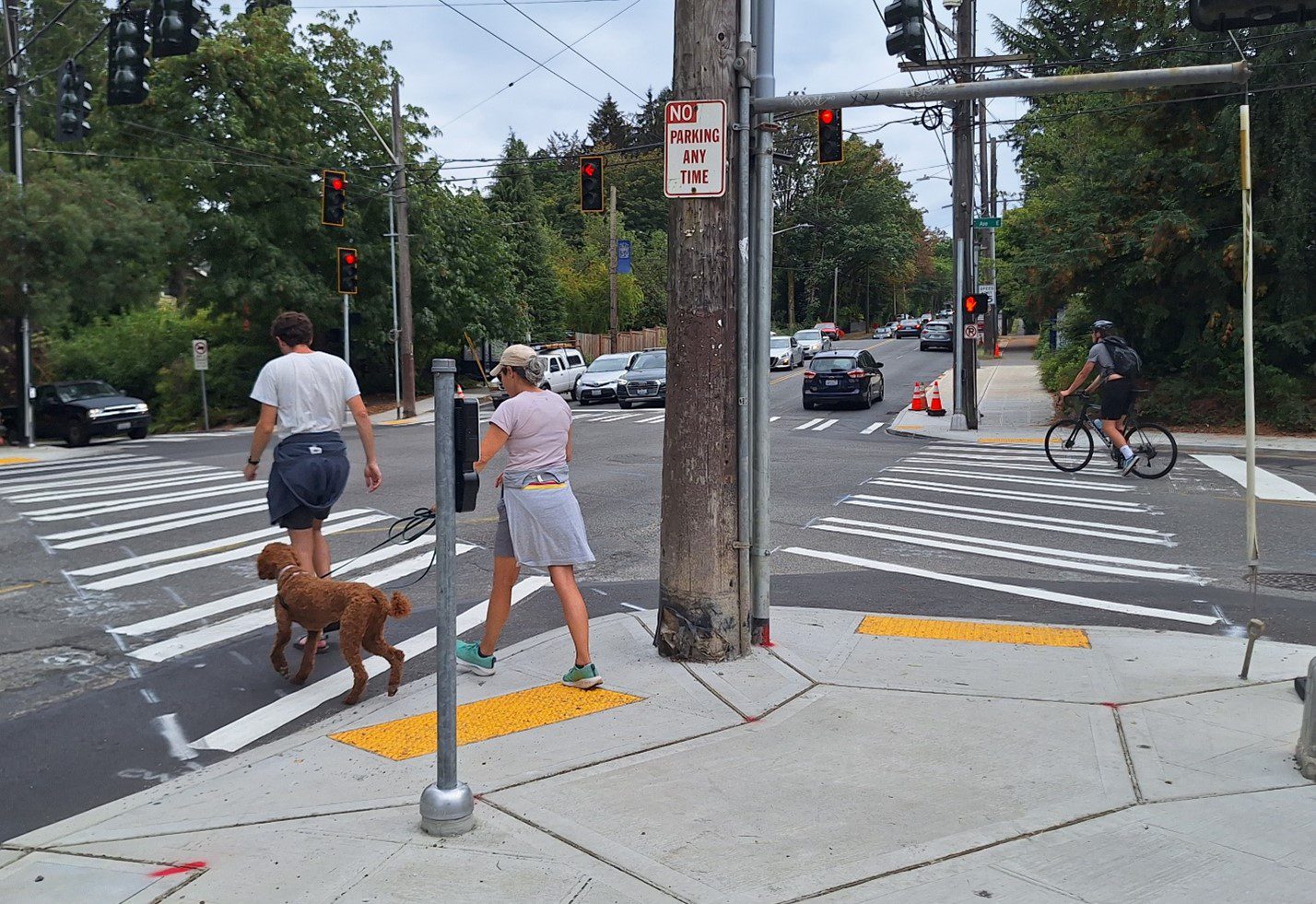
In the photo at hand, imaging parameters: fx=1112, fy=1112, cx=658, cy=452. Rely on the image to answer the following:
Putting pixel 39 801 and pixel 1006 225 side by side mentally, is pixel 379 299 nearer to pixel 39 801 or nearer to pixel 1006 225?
pixel 1006 225

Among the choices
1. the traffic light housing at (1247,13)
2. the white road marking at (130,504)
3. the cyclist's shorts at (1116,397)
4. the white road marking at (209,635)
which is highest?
the traffic light housing at (1247,13)

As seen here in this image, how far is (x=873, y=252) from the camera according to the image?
87.4 m

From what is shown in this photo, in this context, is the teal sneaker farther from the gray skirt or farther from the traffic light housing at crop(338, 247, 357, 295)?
the traffic light housing at crop(338, 247, 357, 295)

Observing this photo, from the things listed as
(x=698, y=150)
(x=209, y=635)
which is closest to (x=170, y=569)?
(x=209, y=635)

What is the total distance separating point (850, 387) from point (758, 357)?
24.4 m

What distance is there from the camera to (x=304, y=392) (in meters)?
6.55

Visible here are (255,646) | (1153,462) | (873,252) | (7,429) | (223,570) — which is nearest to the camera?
(255,646)

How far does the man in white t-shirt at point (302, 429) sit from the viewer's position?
6.52 metres

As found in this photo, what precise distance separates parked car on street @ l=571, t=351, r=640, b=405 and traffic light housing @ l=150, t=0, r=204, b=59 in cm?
2175

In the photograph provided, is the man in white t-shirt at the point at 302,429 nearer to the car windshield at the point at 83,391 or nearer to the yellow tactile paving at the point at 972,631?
the yellow tactile paving at the point at 972,631

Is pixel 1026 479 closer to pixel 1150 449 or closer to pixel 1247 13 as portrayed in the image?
pixel 1150 449

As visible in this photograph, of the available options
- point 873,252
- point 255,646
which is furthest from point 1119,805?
point 873,252

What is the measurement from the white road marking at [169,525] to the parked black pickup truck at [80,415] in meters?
15.1

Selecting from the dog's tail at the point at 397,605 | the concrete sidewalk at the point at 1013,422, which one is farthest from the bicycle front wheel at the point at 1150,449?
the dog's tail at the point at 397,605
